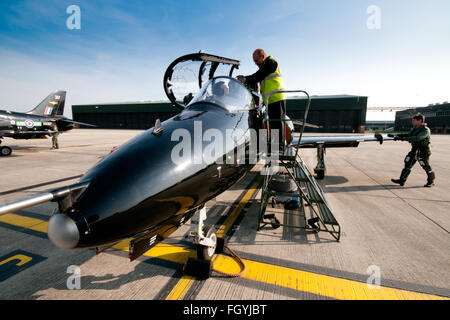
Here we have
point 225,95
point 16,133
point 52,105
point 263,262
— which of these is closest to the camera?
point 263,262

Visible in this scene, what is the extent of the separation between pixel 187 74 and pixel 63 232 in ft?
12.7

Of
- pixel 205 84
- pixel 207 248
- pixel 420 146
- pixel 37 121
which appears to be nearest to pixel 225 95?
pixel 205 84

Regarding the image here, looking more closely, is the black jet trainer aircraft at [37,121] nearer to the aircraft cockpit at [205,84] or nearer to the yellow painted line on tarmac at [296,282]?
the aircraft cockpit at [205,84]

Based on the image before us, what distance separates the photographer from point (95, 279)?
8.21 feet

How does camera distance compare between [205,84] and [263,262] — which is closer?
[263,262]

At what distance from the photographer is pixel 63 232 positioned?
1414 mm

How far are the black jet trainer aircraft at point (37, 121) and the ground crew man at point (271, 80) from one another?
50.3 feet

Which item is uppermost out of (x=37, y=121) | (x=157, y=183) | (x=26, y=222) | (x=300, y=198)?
(x=37, y=121)

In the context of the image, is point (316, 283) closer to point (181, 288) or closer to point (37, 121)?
point (181, 288)

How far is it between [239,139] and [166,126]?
1002 millimetres
